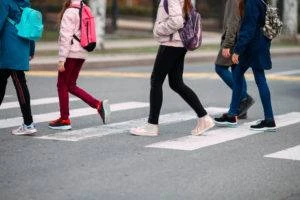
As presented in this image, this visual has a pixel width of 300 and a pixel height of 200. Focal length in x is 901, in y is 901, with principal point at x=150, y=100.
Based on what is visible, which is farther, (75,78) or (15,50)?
(75,78)

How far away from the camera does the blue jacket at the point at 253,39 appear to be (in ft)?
32.2

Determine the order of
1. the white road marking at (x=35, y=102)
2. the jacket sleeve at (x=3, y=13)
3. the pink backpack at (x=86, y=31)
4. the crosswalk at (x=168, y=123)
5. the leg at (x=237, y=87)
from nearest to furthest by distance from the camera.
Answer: the crosswalk at (x=168, y=123), the jacket sleeve at (x=3, y=13), the pink backpack at (x=86, y=31), the leg at (x=237, y=87), the white road marking at (x=35, y=102)

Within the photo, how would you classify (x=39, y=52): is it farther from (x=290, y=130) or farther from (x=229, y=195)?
(x=229, y=195)

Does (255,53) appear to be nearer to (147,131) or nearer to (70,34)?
(147,131)

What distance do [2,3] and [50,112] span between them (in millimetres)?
2585

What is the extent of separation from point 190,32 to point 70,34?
1333 mm

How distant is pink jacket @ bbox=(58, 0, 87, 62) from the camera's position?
9648 millimetres

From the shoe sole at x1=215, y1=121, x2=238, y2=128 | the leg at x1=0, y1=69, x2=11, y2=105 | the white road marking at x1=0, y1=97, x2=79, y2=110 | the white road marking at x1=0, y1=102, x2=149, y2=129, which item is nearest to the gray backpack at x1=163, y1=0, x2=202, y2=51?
the shoe sole at x1=215, y1=121, x2=238, y2=128

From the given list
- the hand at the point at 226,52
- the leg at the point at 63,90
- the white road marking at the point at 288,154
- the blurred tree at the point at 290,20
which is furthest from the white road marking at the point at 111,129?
the blurred tree at the point at 290,20

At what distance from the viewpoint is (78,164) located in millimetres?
7848

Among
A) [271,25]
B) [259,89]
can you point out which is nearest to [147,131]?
[259,89]

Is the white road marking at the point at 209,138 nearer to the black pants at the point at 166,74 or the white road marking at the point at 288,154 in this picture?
the black pants at the point at 166,74

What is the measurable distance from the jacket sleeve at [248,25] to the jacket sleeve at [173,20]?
3.18ft

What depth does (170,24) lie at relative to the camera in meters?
9.16
